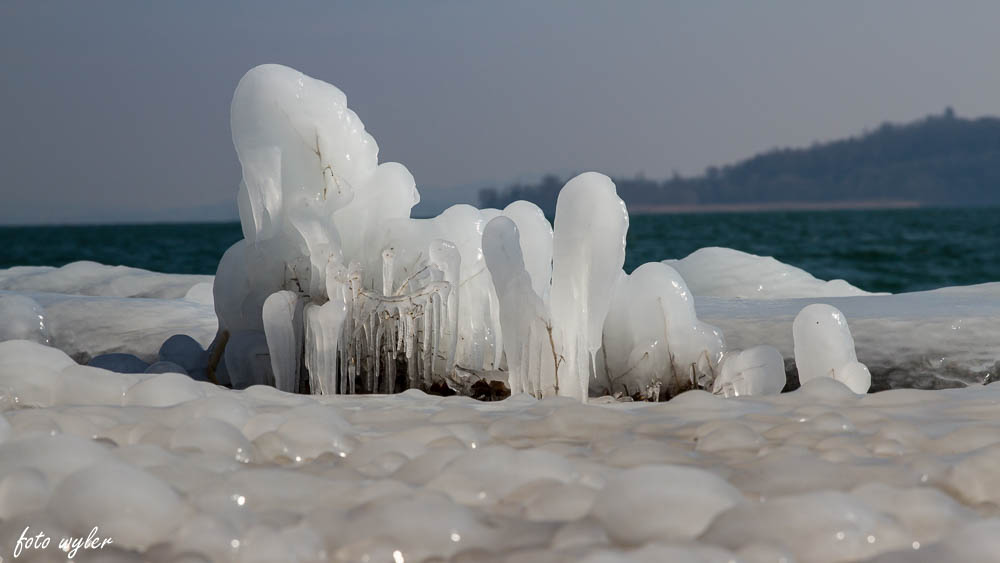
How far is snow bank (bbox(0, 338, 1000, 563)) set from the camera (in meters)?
1.38

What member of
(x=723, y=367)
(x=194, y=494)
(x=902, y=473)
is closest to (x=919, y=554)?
(x=902, y=473)

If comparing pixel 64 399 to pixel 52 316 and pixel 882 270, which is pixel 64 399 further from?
pixel 882 270

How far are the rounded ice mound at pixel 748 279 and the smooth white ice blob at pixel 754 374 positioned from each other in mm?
2927

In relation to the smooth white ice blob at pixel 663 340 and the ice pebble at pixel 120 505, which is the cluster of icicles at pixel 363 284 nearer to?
the smooth white ice blob at pixel 663 340

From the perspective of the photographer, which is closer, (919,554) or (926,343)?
(919,554)

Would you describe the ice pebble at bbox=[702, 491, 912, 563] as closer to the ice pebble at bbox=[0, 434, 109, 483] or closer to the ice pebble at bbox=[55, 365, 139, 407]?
the ice pebble at bbox=[0, 434, 109, 483]

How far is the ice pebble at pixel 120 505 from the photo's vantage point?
1.45 meters

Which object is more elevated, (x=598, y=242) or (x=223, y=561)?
(x=598, y=242)

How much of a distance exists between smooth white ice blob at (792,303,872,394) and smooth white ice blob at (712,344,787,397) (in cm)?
10

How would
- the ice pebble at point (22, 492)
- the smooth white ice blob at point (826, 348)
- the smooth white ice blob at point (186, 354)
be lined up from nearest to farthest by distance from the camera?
1. the ice pebble at point (22, 492)
2. the smooth white ice blob at point (826, 348)
3. the smooth white ice blob at point (186, 354)

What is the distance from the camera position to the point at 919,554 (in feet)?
4.38

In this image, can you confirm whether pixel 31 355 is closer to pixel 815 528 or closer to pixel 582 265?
pixel 582 265

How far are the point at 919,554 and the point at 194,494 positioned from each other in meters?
1.11

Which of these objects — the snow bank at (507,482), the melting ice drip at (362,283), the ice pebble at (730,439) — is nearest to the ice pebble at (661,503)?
the snow bank at (507,482)
